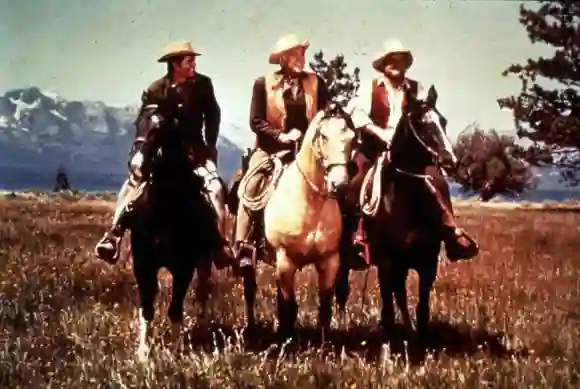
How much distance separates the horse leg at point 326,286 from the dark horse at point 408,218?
18cm

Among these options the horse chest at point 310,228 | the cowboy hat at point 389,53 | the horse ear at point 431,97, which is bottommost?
the horse chest at point 310,228

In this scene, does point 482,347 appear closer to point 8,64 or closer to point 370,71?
point 370,71

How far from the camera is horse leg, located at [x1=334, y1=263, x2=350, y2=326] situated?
140 inches

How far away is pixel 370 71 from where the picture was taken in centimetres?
355

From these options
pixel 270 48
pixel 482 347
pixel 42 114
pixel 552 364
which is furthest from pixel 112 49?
pixel 552 364

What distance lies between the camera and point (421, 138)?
3.28 m

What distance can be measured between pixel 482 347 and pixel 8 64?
7.44 ft

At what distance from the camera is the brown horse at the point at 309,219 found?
326cm

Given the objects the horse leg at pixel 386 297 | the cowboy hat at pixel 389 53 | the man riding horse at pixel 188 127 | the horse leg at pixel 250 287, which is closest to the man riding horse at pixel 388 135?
the cowboy hat at pixel 389 53

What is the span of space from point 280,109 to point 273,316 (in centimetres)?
84

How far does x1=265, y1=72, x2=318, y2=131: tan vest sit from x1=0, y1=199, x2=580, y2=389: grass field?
615 mm

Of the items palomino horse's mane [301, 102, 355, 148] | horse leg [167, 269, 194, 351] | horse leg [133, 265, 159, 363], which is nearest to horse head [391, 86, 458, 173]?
palomino horse's mane [301, 102, 355, 148]

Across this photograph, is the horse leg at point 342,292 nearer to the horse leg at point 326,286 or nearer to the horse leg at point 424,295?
the horse leg at point 326,286

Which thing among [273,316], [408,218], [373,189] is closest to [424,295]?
[408,218]
